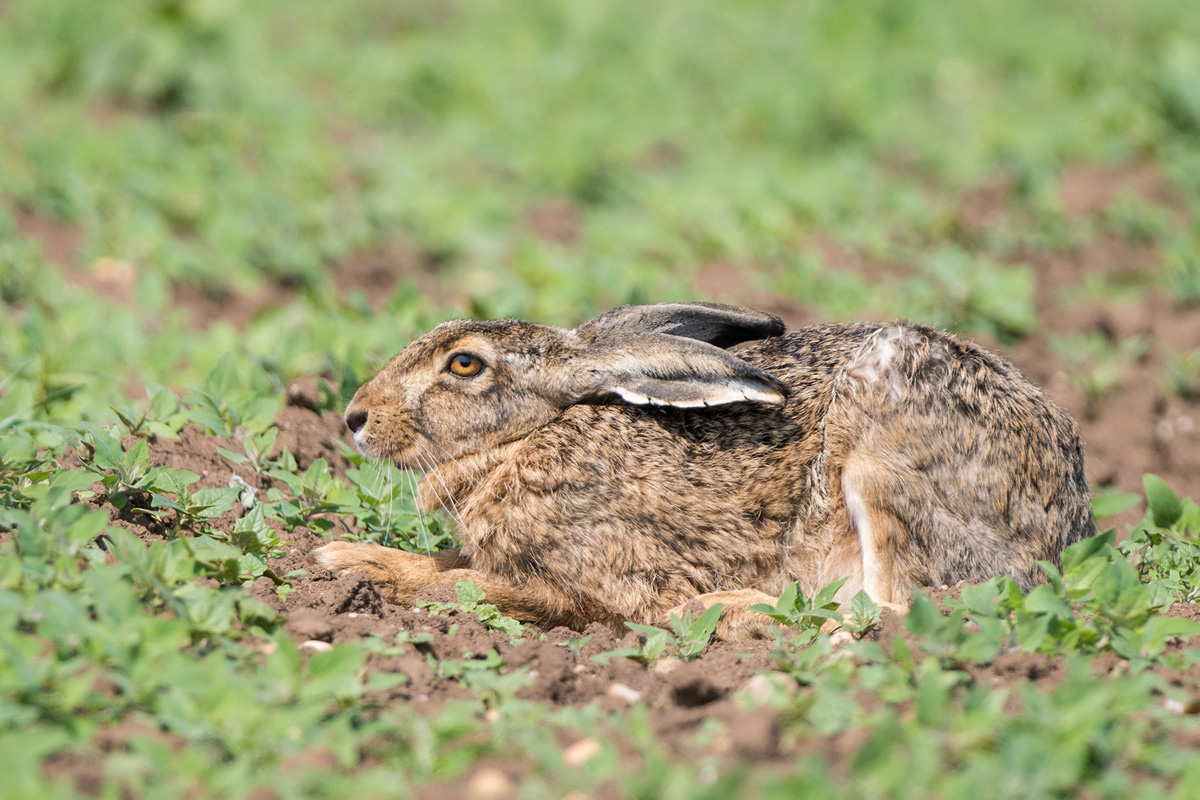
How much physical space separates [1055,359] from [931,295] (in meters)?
0.79

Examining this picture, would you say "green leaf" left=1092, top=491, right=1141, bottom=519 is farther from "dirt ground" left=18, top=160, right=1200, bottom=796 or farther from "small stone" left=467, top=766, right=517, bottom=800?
"small stone" left=467, top=766, right=517, bottom=800

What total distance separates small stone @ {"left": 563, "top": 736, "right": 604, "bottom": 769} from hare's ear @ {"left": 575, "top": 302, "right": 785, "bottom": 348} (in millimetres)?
2003

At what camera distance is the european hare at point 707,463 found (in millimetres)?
4340

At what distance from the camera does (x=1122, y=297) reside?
24.0 ft

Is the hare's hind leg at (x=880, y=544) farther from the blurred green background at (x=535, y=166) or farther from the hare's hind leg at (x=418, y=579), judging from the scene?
the blurred green background at (x=535, y=166)

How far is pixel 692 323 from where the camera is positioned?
480 centimetres

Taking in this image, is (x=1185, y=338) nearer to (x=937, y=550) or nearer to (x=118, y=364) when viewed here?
(x=937, y=550)

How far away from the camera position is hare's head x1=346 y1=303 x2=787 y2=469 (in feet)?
15.4

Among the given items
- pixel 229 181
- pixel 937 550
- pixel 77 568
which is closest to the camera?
pixel 77 568

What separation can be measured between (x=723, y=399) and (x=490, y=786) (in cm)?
194

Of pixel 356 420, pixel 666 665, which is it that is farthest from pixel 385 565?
pixel 666 665

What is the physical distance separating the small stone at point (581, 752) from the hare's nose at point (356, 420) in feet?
6.54

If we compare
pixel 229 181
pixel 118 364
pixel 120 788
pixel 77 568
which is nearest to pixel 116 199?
pixel 229 181

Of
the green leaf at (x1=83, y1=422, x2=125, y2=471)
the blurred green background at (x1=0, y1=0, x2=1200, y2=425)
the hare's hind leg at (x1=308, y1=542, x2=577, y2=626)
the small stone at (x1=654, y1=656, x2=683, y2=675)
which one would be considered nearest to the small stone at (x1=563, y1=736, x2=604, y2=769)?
the small stone at (x1=654, y1=656, x2=683, y2=675)
